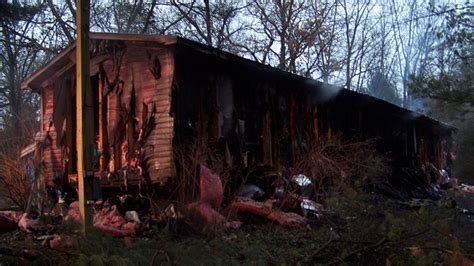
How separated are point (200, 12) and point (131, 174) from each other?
1957 cm

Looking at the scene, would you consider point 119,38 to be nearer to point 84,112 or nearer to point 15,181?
point 15,181

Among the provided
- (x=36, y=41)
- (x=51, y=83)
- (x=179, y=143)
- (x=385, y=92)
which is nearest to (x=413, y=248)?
(x=179, y=143)

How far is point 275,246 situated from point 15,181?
6.11 metres

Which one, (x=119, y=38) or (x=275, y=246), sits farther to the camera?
(x=119, y=38)

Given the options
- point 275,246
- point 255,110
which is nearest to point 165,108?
point 255,110

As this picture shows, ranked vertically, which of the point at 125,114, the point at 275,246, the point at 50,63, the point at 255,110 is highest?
the point at 50,63

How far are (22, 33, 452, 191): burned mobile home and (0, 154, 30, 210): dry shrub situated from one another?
3.79ft

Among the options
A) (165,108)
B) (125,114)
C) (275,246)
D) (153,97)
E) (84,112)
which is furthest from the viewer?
(125,114)

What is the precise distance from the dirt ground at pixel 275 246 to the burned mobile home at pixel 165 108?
2.40 meters

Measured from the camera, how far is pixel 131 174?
10203 millimetres

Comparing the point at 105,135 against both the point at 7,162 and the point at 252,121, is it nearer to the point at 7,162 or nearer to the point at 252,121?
the point at 7,162

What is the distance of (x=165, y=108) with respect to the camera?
991 centimetres

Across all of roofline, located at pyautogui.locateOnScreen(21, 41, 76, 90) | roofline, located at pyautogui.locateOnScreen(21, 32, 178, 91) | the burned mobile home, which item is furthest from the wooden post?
roofline, located at pyautogui.locateOnScreen(21, 41, 76, 90)

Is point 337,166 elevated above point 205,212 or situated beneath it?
elevated above
